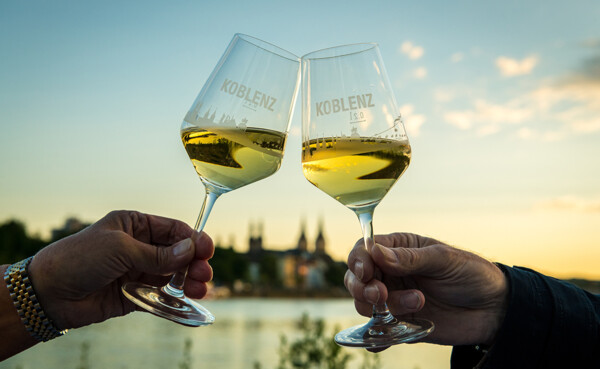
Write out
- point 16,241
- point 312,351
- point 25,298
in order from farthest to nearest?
point 16,241, point 312,351, point 25,298

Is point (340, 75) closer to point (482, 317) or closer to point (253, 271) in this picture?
point (482, 317)

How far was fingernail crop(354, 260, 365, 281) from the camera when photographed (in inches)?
75.9

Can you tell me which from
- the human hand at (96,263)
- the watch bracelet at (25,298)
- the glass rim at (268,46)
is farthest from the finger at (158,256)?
the glass rim at (268,46)

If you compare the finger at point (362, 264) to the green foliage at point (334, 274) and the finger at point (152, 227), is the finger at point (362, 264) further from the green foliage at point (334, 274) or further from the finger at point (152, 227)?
the green foliage at point (334, 274)

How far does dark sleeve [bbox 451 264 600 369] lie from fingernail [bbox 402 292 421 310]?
348 mm

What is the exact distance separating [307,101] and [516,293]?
1.14 meters

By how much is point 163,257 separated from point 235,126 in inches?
21.0

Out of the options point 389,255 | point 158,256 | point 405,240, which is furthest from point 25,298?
point 405,240

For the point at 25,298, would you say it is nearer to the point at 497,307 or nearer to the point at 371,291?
the point at 371,291

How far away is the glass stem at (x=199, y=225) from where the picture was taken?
6.31ft

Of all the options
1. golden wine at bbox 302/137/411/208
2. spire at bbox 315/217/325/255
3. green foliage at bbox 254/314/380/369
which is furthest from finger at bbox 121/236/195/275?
spire at bbox 315/217/325/255

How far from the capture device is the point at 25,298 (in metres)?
2.05

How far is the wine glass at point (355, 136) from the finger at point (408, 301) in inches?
8.7

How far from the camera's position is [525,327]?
2135 millimetres
